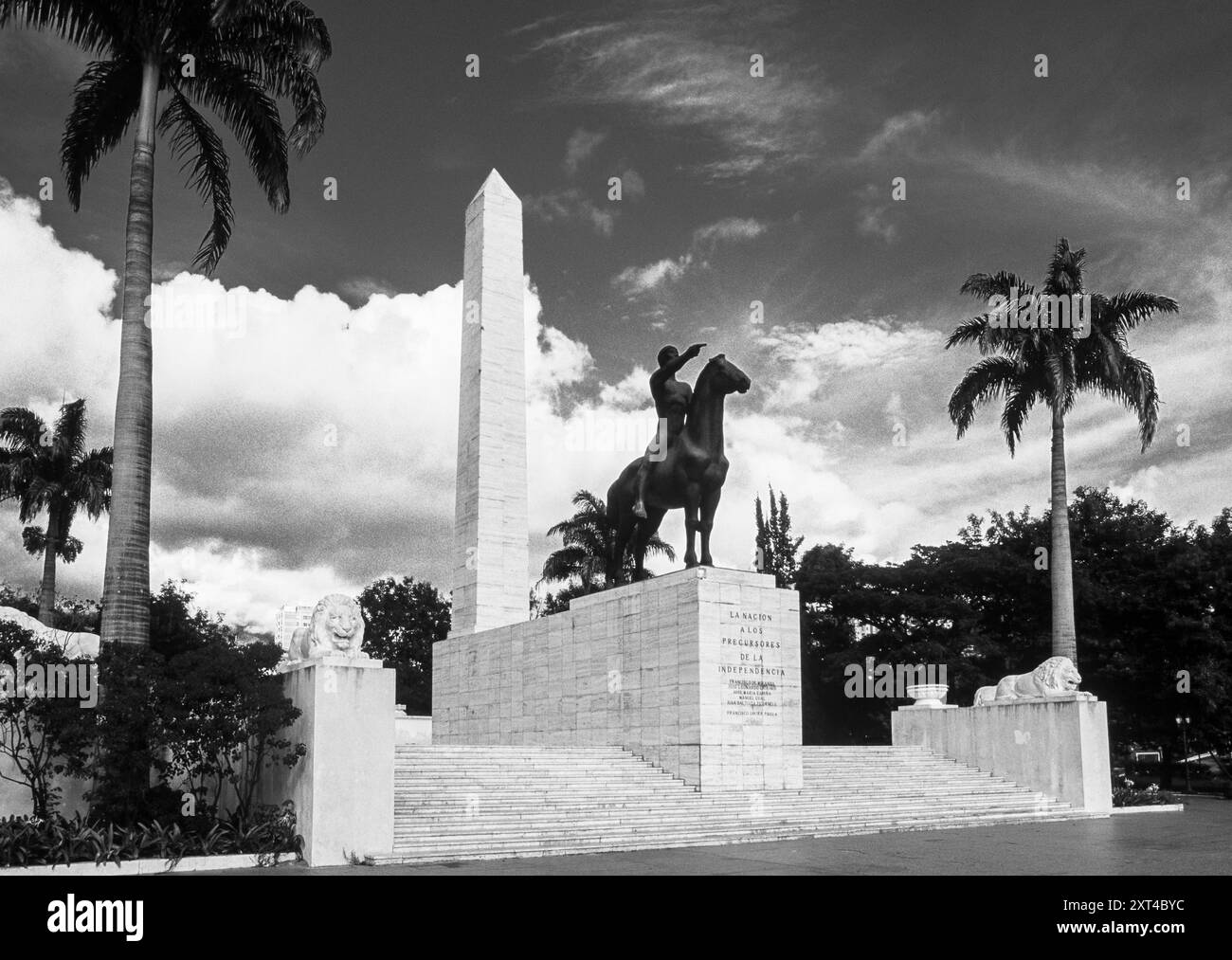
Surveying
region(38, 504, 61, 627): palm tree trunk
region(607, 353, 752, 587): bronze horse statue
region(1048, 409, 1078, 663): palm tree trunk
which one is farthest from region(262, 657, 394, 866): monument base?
region(38, 504, 61, 627): palm tree trunk

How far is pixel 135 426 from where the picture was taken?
54.0ft

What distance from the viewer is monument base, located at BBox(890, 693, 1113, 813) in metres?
23.7

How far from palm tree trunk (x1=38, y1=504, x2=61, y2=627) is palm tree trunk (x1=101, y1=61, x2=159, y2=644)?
29294 mm


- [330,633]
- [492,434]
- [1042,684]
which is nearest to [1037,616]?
[1042,684]

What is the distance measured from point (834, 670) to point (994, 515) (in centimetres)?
808

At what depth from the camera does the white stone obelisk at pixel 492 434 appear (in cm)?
3058

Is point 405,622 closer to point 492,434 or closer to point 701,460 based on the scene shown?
point 492,434

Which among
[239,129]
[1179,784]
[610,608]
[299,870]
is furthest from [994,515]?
[299,870]

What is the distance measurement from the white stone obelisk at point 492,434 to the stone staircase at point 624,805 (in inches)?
367

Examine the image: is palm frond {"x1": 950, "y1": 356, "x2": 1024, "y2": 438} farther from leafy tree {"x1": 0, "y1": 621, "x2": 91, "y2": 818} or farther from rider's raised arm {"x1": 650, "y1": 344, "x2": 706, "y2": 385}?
leafy tree {"x1": 0, "y1": 621, "x2": 91, "y2": 818}

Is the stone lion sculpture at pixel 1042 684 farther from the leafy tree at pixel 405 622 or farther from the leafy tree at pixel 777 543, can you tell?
the leafy tree at pixel 405 622

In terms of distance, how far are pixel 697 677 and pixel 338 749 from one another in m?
7.52

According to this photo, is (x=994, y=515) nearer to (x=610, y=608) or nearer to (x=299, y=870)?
(x=610, y=608)

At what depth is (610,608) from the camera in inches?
922
